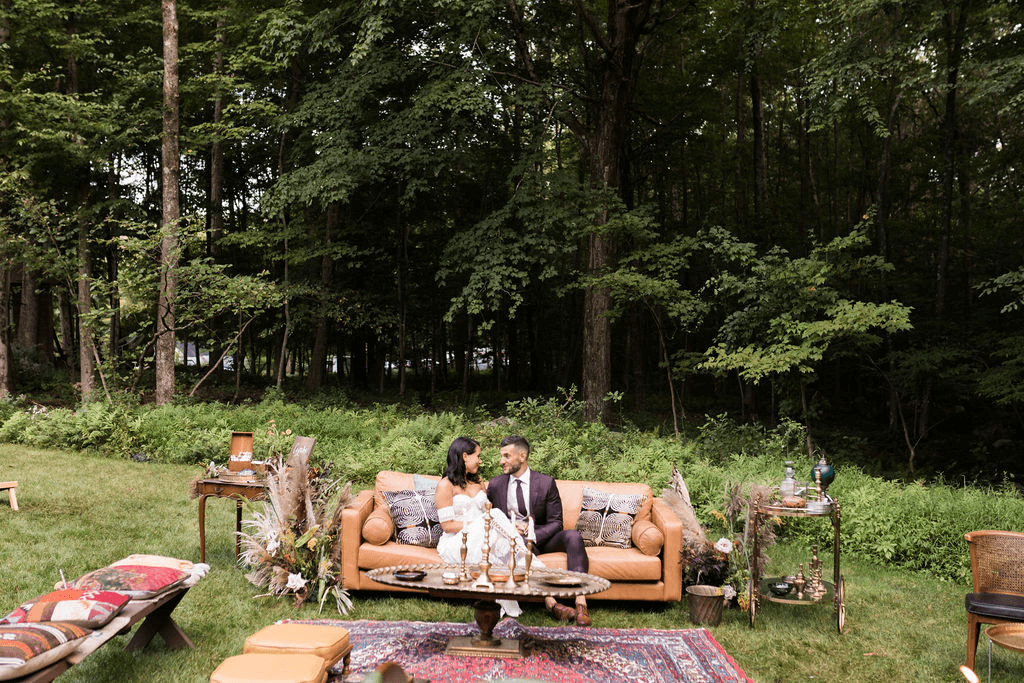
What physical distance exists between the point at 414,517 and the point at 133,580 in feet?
7.70

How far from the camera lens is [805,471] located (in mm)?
8922

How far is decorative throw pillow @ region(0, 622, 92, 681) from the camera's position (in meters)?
2.96

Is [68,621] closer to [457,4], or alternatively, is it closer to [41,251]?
[457,4]

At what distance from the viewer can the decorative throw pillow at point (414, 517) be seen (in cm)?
578

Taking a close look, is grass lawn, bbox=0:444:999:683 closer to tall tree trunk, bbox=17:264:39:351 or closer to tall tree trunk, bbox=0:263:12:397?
tall tree trunk, bbox=0:263:12:397

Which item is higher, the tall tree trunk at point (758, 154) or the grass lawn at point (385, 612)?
the tall tree trunk at point (758, 154)

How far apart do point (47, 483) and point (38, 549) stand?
291 cm

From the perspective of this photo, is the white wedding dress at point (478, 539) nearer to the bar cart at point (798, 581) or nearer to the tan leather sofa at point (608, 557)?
the tan leather sofa at point (608, 557)

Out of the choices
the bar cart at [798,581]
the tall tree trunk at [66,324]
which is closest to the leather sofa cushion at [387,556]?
the bar cart at [798,581]

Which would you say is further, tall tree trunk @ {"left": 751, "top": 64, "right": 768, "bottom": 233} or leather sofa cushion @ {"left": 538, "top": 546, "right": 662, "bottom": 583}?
tall tree trunk @ {"left": 751, "top": 64, "right": 768, "bottom": 233}

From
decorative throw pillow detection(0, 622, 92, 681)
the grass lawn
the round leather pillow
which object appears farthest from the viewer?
the round leather pillow

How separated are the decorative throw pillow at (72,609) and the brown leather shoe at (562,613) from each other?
2.91 meters

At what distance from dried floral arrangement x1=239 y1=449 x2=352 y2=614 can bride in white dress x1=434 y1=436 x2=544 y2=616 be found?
864 mm

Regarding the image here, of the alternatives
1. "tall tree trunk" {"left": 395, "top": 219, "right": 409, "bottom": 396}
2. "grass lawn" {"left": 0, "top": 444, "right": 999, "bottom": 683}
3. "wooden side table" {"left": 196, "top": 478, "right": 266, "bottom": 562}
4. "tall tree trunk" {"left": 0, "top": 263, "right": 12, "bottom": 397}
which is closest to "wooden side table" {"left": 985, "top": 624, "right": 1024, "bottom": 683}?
"grass lawn" {"left": 0, "top": 444, "right": 999, "bottom": 683}
